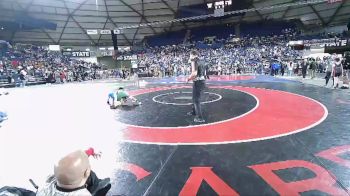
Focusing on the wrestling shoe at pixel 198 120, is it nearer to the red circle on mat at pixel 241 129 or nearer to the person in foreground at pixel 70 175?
the red circle on mat at pixel 241 129

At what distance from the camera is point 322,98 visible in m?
9.32

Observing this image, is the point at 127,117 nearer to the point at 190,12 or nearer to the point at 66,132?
the point at 66,132

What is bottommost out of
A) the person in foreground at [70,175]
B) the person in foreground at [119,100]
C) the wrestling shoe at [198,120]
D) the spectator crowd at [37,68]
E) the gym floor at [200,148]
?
the gym floor at [200,148]

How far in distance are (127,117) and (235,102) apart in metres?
3.82

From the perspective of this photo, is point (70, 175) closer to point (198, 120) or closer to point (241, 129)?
point (241, 129)

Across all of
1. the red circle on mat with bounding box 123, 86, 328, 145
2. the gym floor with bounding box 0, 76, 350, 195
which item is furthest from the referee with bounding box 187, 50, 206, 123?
the red circle on mat with bounding box 123, 86, 328, 145

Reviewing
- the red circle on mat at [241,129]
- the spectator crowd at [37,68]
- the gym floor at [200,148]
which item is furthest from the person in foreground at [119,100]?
the spectator crowd at [37,68]

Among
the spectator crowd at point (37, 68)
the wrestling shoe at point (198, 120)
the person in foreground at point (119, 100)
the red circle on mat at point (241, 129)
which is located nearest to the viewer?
the red circle on mat at point (241, 129)

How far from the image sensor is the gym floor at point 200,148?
328cm

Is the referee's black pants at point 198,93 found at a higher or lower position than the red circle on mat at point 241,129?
higher

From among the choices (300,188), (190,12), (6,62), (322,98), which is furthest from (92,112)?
(190,12)

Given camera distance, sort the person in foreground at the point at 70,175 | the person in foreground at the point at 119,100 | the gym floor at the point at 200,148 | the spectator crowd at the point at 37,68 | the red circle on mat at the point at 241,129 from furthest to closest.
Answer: the spectator crowd at the point at 37,68, the person in foreground at the point at 119,100, the red circle on mat at the point at 241,129, the gym floor at the point at 200,148, the person in foreground at the point at 70,175

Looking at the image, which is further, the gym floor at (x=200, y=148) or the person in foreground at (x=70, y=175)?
the gym floor at (x=200, y=148)

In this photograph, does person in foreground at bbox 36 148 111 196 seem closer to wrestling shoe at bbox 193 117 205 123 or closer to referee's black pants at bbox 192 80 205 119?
wrestling shoe at bbox 193 117 205 123
